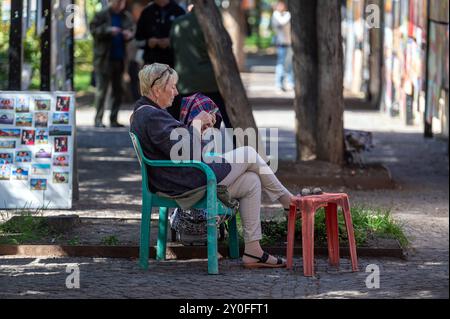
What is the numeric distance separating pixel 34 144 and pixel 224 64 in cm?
231

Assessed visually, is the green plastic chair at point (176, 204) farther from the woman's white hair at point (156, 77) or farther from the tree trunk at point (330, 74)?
the tree trunk at point (330, 74)

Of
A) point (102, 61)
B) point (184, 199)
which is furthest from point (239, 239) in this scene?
point (102, 61)

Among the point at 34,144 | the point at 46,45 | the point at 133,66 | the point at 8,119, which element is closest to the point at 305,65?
the point at 46,45

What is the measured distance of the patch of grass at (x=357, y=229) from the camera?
870 cm

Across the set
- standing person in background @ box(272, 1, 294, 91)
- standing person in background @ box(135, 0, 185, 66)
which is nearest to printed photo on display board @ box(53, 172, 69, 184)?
standing person in background @ box(135, 0, 185, 66)

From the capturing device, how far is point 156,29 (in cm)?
1391

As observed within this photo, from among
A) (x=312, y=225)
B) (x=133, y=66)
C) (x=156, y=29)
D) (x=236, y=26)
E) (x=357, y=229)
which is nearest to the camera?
(x=312, y=225)

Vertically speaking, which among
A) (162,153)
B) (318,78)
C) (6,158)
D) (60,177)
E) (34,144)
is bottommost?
(60,177)

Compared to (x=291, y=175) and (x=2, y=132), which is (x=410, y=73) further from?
(x=2, y=132)

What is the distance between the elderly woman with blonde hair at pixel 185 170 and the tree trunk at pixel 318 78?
426 cm

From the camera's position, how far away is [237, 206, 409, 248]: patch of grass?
870cm

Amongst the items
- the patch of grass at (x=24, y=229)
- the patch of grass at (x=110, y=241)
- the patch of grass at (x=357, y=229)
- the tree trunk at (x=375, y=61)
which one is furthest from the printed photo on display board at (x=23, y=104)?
the tree trunk at (x=375, y=61)

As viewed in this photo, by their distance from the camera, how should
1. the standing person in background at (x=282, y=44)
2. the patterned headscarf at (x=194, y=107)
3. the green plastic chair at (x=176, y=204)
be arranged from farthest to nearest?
1. the standing person in background at (x=282, y=44)
2. the patterned headscarf at (x=194, y=107)
3. the green plastic chair at (x=176, y=204)

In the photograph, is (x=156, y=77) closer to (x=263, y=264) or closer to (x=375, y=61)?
(x=263, y=264)
